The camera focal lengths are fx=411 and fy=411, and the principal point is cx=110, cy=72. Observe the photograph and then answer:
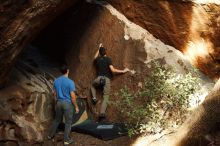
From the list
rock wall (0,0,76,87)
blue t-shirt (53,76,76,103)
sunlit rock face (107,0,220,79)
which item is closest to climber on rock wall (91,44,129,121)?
blue t-shirt (53,76,76,103)

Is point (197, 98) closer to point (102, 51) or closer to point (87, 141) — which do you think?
point (102, 51)

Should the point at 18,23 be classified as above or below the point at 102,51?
above

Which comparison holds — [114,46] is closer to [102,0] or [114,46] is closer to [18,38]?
[102,0]

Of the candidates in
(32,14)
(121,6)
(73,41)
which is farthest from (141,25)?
(32,14)

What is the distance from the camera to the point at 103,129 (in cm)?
1103

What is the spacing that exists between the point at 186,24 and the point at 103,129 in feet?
13.1

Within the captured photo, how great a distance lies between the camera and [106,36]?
1248 cm

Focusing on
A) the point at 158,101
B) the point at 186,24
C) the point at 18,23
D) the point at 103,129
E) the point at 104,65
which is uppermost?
the point at 18,23

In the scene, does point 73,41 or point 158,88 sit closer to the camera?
point 158,88

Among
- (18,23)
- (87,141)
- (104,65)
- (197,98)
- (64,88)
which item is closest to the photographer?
(18,23)

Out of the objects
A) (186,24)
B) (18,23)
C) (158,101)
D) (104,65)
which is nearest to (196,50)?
(186,24)

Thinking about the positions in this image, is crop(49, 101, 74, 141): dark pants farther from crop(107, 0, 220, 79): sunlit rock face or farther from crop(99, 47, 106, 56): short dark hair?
crop(107, 0, 220, 79): sunlit rock face

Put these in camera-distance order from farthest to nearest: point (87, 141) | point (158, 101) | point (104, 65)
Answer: point (104, 65) → point (158, 101) → point (87, 141)

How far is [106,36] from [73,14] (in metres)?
1.74
